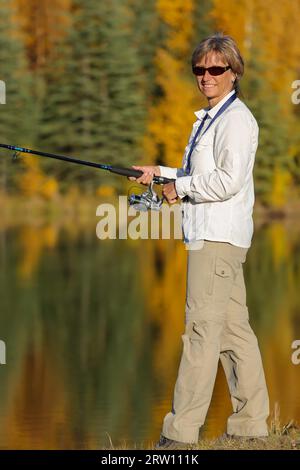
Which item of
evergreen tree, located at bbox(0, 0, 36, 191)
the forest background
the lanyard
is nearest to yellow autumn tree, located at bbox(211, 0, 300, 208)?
the forest background

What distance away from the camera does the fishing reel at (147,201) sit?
5801 millimetres

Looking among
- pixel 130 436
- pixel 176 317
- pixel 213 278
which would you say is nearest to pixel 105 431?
pixel 130 436

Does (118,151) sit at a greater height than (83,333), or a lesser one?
greater

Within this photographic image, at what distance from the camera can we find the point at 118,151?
132 feet

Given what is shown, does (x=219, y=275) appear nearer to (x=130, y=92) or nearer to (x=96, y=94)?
(x=96, y=94)

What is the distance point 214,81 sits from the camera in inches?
214

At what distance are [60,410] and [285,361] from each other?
2.93 m

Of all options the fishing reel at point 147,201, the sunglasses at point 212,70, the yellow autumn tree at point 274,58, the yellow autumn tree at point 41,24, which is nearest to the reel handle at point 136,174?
the fishing reel at point 147,201

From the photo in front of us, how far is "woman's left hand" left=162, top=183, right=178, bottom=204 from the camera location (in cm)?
542

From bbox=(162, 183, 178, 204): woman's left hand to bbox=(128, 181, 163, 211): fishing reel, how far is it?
286mm

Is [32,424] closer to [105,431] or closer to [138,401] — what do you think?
[105,431]

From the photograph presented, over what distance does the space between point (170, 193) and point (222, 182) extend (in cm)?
28

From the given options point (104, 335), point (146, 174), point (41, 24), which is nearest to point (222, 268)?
point (146, 174)

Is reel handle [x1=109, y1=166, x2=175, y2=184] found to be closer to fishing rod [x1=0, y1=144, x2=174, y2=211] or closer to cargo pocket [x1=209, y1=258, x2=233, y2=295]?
fishing rod [x1=0, y1=144, x2=174, y2=211]
